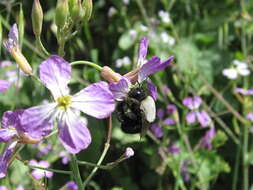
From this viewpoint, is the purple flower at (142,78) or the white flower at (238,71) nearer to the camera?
the purple flower at (142,78)

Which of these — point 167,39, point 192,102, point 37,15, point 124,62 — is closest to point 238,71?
point 192,102

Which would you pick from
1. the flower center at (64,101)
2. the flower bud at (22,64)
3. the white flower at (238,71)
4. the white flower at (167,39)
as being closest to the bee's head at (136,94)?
the flower center at (64,101)

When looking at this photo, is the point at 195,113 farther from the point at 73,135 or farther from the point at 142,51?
the point at 73,135

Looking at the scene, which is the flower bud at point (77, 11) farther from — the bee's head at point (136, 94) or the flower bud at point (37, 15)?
the bee's head at point (136, 94)

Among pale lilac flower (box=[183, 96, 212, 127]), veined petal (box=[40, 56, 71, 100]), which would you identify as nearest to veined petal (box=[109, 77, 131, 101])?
veined petal (box=[40, 56, 71, 100])

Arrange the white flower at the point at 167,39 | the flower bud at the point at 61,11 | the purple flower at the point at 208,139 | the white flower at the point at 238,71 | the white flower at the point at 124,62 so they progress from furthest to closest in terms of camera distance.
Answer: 1. the white flower at the point at 167,39
2. the white flower at the point at 124,62
3. the white flower at the point at 238,71
4. the purple flower at the point at 208,139
5. the flower bud at the point at 61,11

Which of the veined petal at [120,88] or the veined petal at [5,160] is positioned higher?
the veined petal at [120,88]

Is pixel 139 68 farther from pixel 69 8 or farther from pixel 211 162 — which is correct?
pixel 211 162
